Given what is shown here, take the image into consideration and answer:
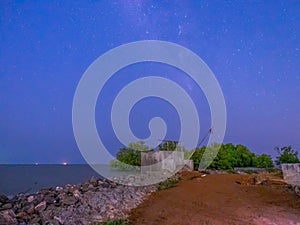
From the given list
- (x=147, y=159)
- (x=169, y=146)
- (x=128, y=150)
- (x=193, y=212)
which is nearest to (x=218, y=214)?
(x=193, y=212)

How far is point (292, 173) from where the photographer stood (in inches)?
504

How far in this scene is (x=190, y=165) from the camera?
1839 cm

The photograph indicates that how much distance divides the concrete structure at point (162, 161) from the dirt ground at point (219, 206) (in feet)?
13.8

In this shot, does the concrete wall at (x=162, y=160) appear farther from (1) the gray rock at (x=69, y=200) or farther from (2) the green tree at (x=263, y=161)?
(1) the gray rock at (x=69, y=200)

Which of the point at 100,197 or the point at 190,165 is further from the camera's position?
the point at 190,165

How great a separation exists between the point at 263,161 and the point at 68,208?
17549 mm

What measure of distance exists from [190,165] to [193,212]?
10.9m

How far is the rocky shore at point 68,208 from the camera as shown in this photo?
6446 mm

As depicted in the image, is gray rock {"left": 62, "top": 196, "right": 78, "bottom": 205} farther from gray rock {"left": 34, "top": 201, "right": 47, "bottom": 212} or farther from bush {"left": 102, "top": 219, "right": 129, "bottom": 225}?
bush {"left": 102, "top": 219, "right": 129, "bottom": 225}

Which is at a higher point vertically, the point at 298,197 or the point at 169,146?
the point at 169,146

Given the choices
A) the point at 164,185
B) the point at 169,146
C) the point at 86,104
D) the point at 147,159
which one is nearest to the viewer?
the point at 164,185

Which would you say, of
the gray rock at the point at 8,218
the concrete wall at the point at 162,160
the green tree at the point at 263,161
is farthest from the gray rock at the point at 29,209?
the green tree at the point at 263,161

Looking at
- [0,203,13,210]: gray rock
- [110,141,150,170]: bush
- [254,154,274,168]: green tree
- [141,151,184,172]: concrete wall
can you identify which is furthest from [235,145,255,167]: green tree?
[0,203,13,210]: gray rock

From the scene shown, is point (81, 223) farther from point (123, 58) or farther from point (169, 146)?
point (169, 146)
